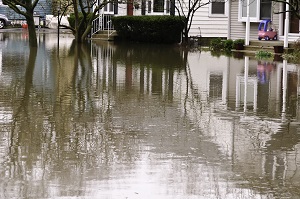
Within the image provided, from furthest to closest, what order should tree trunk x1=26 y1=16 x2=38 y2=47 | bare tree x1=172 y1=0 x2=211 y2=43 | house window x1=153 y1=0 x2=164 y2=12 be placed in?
house window x1=153 y1=0 x2=164 y2=12
bare tree x1=172 y1=0 x2=211 y2=43
tree trunk x1=26 y1=16 x2=38 y2=47

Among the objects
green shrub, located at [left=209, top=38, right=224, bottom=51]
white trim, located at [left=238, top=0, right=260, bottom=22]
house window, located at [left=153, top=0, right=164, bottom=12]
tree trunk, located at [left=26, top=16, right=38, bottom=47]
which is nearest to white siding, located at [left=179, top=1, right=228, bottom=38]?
house window, located at [left=153, top=0, right=164, bottom=12]

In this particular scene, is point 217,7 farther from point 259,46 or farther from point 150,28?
point 259,46

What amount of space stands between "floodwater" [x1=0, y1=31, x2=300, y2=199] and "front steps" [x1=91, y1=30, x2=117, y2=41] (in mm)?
23922

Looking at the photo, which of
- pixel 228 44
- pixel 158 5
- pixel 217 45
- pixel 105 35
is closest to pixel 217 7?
pixel 158 5

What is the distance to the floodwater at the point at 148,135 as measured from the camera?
8625mm

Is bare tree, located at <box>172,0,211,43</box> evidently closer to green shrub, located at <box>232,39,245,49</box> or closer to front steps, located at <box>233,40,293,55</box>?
green shrub, located at <box>232,39,245,49</box>

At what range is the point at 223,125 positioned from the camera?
42.6 ft

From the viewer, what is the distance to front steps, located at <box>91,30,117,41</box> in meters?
46.8

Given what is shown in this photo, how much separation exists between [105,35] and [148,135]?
36.2 m

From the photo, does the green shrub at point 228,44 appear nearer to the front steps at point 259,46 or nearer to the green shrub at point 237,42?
the green shrub at point 237,42

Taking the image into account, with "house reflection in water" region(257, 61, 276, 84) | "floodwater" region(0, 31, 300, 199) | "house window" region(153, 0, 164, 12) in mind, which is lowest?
"floodwater" region(0, 31, 300, 199)

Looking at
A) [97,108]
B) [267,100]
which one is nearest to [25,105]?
[97,108]

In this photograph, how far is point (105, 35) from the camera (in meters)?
47.6

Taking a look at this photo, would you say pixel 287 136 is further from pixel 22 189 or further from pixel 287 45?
pixel 287 45
